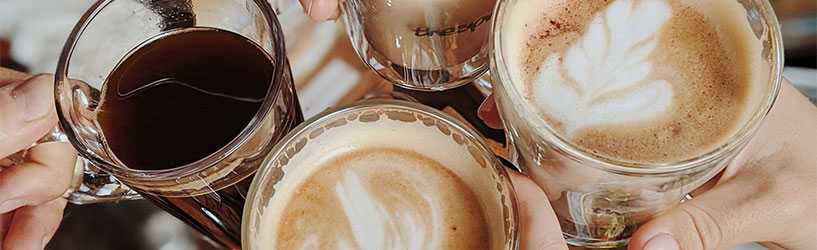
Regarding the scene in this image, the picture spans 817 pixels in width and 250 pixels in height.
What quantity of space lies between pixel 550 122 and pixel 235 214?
0.33 m

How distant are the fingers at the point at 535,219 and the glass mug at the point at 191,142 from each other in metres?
0.20

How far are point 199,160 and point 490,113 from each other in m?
0.33

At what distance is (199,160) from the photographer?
1.82ft

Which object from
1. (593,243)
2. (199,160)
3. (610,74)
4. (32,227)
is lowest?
(32,227)

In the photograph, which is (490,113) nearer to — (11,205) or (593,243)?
(593,243)

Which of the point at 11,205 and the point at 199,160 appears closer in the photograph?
the point at 199,160

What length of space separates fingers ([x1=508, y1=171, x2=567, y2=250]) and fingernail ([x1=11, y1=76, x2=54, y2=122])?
42cm

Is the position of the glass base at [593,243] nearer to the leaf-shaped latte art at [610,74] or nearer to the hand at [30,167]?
the leaf-shaped latte art at [610,74]

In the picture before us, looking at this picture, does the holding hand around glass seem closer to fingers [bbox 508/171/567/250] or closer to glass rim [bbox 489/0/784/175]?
fingers [bbox 508/171/567/250]

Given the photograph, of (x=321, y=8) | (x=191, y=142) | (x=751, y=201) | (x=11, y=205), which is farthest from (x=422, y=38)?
(x=11, y=205)

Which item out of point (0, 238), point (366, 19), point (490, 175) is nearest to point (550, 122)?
point (490, 175)

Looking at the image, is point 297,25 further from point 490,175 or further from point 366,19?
point 490,175

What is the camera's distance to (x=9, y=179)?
733 millimetres

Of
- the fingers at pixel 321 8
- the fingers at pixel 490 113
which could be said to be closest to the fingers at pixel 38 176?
the fingers at pixel 321 8
